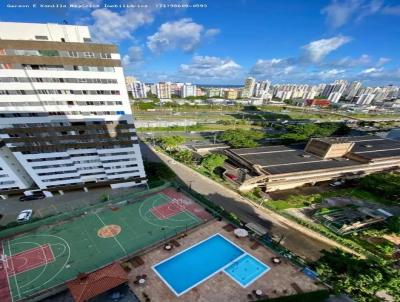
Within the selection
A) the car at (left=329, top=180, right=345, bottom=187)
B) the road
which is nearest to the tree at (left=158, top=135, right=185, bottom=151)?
the road

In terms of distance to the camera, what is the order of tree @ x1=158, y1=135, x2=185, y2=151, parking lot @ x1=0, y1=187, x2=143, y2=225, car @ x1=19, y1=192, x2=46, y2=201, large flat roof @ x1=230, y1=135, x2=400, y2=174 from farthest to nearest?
tree @ x1=158, y1=135, x2=185, y2=151
large flat roof @ x1=230, y1=135, x2=400, y2=174
car @ x1=19, y1=192, x2=46, y2=201
parking lot @ x1=0, y1=187, x2=143, y2=225

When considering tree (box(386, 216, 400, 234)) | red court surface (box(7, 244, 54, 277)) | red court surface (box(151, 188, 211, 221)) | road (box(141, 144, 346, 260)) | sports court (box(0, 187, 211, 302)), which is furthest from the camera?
red court surface (box(151, 188, 211, 221))

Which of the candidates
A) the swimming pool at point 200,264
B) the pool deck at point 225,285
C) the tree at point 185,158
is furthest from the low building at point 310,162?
the pool deck at point 225,285

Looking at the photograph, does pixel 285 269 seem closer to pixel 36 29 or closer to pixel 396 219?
pixel 396 219

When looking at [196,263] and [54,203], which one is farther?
[54,203]

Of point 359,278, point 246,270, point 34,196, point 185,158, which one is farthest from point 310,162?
point 34,196

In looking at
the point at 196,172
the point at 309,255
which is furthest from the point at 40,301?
the point at 196,172

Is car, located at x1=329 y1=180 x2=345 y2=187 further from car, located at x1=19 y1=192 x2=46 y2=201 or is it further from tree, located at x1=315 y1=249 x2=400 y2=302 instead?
car, located at x1=19 y1=192 x2=46 y2=201

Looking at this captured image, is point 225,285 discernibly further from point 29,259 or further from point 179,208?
point 29,259
